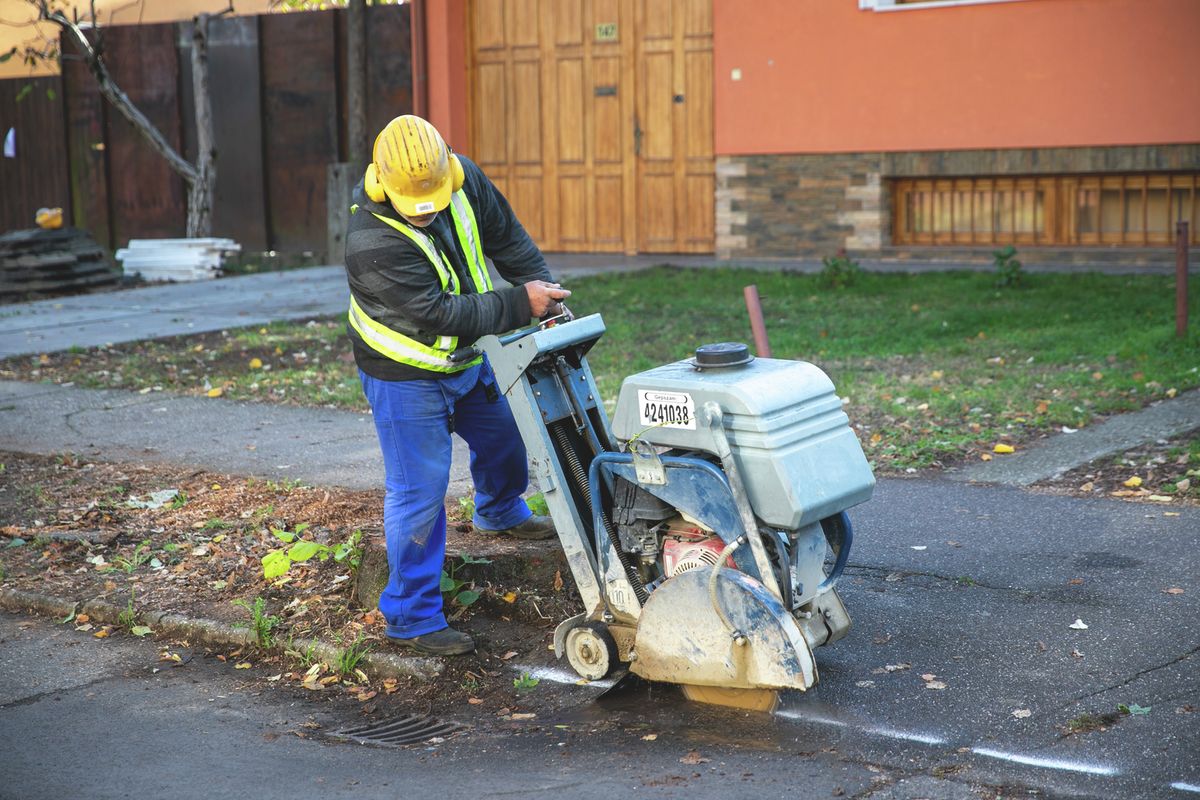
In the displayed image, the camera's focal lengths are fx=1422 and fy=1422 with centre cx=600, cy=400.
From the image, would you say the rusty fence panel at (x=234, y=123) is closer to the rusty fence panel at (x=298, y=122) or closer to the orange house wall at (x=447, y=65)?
the rusty fence panel at (x=298, y=122)

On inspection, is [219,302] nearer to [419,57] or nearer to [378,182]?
[419,57]

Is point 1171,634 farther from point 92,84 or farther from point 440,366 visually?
point 92,84

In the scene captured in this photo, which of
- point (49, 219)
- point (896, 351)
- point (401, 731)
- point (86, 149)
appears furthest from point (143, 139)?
point (401, 731)

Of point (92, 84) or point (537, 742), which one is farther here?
→ point (92, 84)

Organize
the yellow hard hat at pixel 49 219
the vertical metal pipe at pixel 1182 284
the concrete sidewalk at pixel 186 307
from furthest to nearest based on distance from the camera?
the yellow hard hat at pixel 49 219 < the concrete sidewalk at pixel 186 307 < the vertical metal pipe at pixel 1182 284

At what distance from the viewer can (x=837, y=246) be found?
15.2m

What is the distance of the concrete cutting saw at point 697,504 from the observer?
12.7 feet

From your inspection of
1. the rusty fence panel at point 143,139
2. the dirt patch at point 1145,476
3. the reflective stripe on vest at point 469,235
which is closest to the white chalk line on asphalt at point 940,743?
the reflective stripe on vest at point 469,235

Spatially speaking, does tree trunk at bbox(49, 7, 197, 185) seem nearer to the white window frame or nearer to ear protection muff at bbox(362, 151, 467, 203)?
the white window frame

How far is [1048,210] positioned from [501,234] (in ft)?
35.6

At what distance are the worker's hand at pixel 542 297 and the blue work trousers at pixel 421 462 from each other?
43cm

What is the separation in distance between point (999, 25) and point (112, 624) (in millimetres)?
11305

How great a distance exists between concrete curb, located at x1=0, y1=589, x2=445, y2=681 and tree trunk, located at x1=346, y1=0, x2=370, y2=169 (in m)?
11.3

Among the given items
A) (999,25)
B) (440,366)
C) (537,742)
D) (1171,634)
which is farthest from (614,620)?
(999,25)
